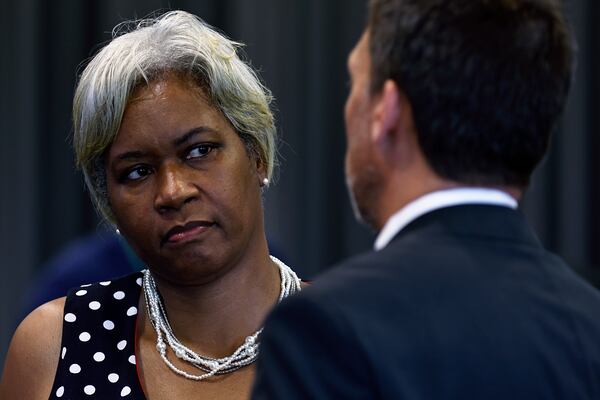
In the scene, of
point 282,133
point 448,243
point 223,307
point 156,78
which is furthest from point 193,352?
point 282,133

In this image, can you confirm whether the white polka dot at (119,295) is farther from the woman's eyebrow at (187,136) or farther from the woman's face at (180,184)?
the woman's eyebrow at (187,136)

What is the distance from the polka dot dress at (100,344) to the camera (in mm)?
2000

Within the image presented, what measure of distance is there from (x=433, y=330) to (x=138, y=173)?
88 centimetres

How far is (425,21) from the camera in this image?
1.25 meters

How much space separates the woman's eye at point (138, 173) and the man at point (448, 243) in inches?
27.6

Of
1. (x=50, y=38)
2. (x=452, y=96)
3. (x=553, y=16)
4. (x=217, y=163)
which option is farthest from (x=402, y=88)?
(x=50, y=38)

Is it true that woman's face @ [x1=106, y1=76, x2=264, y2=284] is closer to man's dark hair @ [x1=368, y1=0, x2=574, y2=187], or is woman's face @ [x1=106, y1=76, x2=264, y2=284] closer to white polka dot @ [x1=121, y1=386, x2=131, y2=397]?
white polka dot @ [x1=121, y1=386, x2=131, y2=397]

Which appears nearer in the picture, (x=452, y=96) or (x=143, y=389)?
(x=452, y=96)

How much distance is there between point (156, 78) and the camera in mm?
1968

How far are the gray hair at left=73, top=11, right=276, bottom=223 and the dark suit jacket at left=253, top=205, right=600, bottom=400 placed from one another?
78cm

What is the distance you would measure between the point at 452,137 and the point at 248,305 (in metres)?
0.85

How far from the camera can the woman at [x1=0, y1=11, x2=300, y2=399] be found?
1934mm

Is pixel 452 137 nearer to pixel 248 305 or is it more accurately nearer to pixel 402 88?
pixel 402 88

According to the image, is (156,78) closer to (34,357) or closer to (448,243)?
(34,357)
